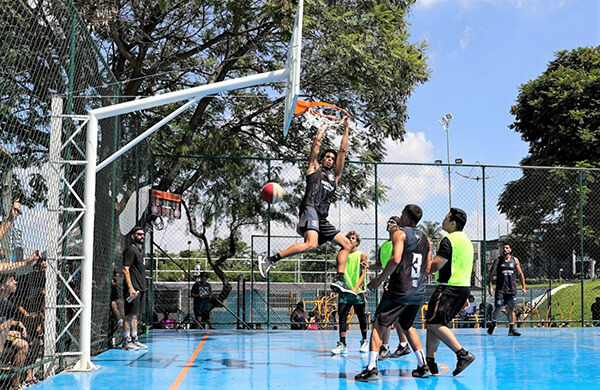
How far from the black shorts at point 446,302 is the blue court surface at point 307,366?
28.9 inches

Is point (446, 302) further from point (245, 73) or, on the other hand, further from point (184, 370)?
point (245, 73)

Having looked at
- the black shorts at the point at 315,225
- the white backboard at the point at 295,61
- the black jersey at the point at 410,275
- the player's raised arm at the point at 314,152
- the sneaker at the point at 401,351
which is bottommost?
the sneaker at the point at 401,351

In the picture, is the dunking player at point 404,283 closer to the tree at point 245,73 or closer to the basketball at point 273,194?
the basketball at point 273,194

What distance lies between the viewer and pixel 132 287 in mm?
10727

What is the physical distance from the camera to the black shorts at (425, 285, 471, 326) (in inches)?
309

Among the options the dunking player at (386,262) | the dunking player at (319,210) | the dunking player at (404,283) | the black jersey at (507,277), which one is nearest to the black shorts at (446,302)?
the dunking player at (404,283)

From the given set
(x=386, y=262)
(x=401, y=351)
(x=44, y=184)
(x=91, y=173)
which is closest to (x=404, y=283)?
(x=386, y=262)

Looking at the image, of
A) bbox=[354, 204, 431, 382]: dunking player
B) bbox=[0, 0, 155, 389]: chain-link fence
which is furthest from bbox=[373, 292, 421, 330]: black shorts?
bbox=[0, 0, 155, 389]: chain-link fence

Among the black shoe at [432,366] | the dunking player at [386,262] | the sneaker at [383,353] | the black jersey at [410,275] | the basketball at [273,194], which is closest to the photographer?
the black jersey at [410,275]

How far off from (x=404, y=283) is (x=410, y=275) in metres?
0.11

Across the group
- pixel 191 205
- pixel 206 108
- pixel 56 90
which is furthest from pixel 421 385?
pixel 206 108

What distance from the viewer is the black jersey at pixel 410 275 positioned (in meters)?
7.69

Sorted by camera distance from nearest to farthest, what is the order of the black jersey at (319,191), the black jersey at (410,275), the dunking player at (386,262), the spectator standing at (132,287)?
the black jersey at (410,275) < the black jersey at (319,191) < the dunking player at (386,262) < the spectator standing at (132,287)

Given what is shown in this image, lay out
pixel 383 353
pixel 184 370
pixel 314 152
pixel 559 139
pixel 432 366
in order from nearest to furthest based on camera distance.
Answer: pixel 432 366
pixel 314 152
pixel 184 370
pixel 383 353
pixel 559 139
